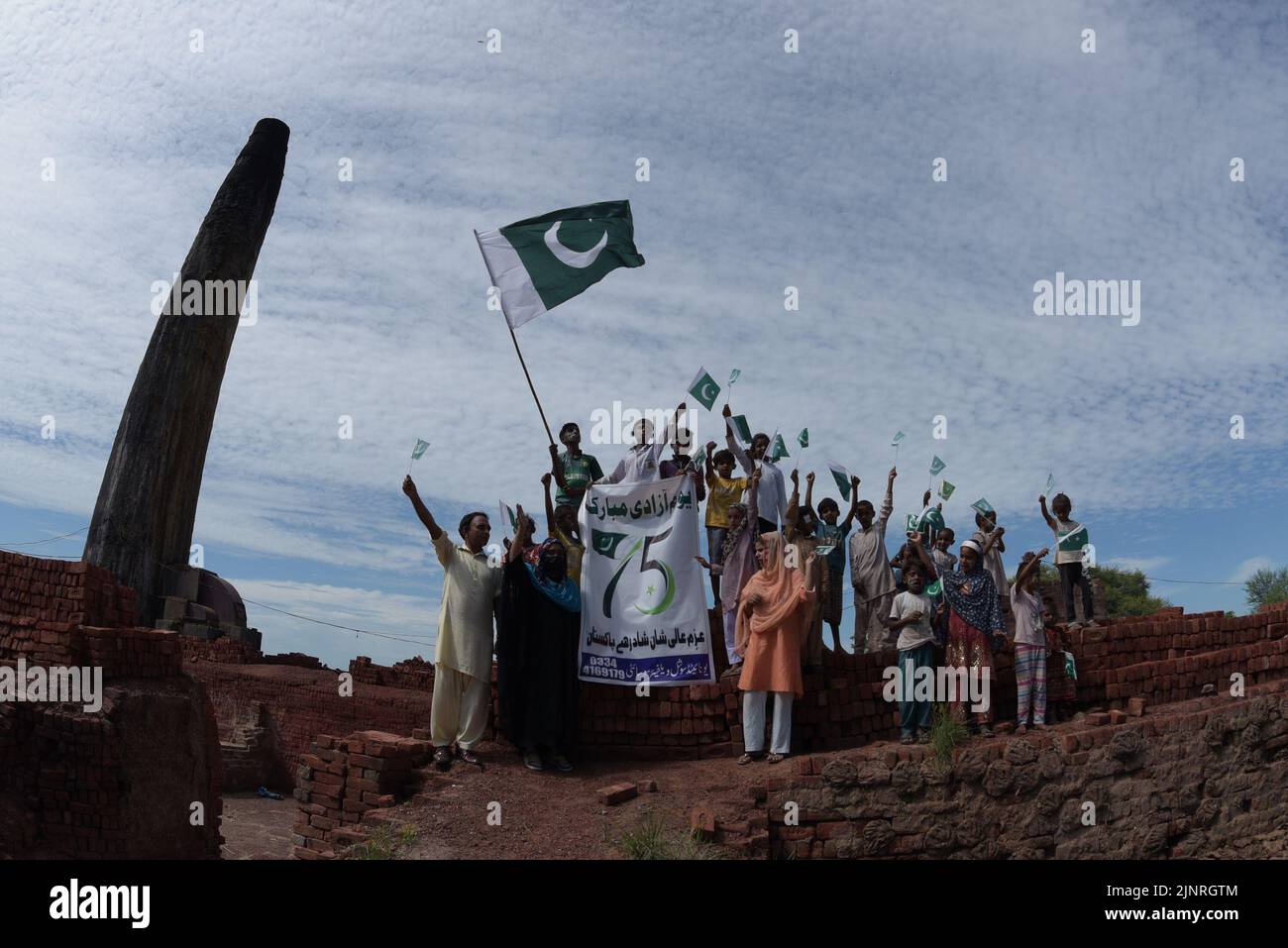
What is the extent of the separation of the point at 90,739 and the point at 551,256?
5919mm

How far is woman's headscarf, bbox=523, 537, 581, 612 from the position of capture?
9039 millimetres

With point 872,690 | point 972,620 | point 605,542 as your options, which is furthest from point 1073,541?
point 605,542

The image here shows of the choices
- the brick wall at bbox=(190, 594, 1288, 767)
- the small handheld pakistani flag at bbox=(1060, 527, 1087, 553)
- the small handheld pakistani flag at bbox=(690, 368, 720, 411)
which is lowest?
the brick wall at bbox=(190, 594, 1288, 767)

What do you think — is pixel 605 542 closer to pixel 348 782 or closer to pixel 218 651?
pixel 348 782

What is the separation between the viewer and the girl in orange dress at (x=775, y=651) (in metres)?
8.59

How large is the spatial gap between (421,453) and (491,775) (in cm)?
259

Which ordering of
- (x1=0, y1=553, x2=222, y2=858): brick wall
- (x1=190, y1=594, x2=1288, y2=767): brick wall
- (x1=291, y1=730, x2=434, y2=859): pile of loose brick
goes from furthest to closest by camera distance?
(x1=0, y1=553, x2=222, y2=858): brick wall
(x1=190, y1=594, x2=1288, y2=767): brick wall
(x1=291, y1=730, x2=434, y2=859): pile of loose brick

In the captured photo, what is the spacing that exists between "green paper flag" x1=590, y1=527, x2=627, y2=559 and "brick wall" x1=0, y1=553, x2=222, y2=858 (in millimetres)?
4154

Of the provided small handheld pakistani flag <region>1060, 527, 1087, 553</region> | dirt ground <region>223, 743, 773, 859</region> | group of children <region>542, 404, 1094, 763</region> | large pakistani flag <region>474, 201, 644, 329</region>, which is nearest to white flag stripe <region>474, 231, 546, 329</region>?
large pakistani flag <region>474, 201, 644, 329</region>

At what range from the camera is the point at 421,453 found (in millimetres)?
8203

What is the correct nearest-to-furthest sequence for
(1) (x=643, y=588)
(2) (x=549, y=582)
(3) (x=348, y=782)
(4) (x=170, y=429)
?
(3) (x=348, y=782) → (2) (x=549, y=582) → (1) (x=643, y=588) → (4) (x=170, y=429)

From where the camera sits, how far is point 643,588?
370 inches

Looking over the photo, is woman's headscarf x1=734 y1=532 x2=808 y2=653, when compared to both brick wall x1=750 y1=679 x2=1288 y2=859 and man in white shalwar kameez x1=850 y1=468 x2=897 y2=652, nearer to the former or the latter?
brick wall x1=750 y1=679 x2=1288 y2=859
